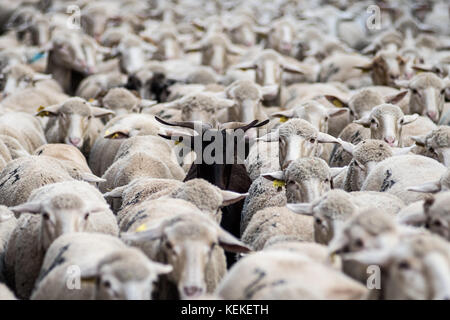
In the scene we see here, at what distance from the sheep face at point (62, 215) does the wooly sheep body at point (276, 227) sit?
3.64ft

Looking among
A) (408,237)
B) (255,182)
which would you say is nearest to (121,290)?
(408,237)

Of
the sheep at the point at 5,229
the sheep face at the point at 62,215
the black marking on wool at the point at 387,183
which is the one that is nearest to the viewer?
the sheep face at the point at 62,215

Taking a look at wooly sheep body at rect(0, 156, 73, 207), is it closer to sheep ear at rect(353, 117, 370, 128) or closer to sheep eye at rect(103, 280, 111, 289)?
sheep eye at rect(103, 280, 111, 289)

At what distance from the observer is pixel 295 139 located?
6895 millimetres

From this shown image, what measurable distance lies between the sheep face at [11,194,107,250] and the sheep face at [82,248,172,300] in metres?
0.87

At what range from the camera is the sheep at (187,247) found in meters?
4.32

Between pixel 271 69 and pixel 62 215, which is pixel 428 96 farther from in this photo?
pixel 62 215

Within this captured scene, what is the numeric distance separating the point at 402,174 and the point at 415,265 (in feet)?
8.50

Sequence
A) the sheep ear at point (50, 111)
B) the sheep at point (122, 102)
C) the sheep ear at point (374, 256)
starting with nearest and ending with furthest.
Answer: the sheep ear at point (374, 256) → the sheep ear at point (50, 111) → the sheep at point (122, 102)

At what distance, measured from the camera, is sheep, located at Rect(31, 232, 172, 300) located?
13.3ft

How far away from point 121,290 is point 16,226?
5.95 feet

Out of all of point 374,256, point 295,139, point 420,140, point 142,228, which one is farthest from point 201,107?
point 374,256

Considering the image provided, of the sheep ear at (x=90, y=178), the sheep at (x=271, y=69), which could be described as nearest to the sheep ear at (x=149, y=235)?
the sheep ear at (x=90, y=178)

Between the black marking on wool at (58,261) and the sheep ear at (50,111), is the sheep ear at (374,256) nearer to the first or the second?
the black marking on wool at (58,261)
